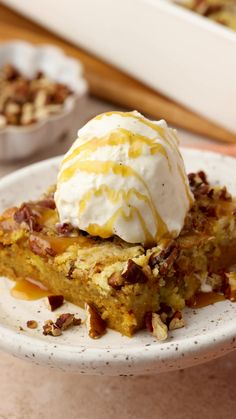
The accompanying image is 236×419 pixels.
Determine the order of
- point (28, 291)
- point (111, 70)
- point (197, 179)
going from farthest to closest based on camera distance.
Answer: point (111, 70) → point (197, 179) → point (28, 291)

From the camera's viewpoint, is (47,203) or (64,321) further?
(47,203)

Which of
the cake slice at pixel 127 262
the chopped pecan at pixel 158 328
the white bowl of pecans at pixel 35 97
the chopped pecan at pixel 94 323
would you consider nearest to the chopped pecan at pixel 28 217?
the cake slice at pixel 127 262

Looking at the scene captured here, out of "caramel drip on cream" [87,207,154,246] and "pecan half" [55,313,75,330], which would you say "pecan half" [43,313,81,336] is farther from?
"caramel drip on cream" [87,207,154,246]

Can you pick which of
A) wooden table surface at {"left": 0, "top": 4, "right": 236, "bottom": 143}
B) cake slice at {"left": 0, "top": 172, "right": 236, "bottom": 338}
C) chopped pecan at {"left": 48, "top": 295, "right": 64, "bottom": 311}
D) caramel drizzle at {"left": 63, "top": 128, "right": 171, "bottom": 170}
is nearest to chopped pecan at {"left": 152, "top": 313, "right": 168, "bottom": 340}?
cake slice at {"left": 0, "top": 172, "right": 236, "bottom": 338}

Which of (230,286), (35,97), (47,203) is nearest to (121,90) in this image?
(35,97)

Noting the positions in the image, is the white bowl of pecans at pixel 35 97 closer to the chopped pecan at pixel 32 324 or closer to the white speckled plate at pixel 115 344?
the white speckled plate at pixel 115 344

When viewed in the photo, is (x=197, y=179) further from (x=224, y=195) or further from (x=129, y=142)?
(x=129, y=142)

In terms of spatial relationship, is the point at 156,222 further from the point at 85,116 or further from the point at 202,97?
the point at 85,116

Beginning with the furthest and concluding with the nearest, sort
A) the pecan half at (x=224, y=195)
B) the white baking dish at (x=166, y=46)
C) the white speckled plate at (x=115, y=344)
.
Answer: the white baking dish at (x=166, y=46), the pecan half at (x=224, y=195), the white speckled plate at (x=115, y=344)
